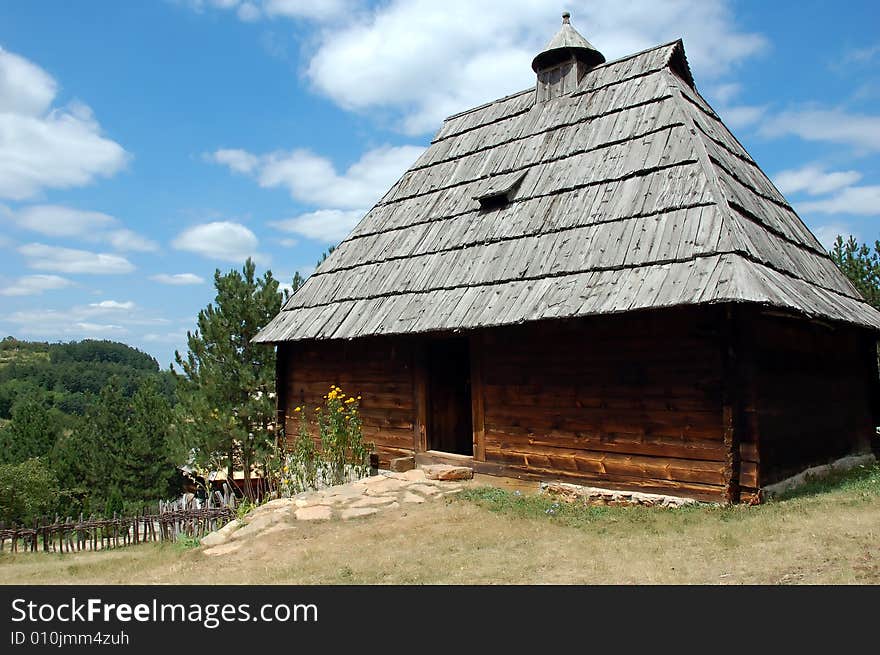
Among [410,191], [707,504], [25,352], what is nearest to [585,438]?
[707,504]

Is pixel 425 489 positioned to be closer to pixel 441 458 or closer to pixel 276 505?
pixel 441 458

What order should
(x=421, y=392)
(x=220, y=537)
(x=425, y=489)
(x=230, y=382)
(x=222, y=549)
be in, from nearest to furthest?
1. (x=222, y=549)
2. (x=220, y=537)
3. (x=425, y=489)
4. (x=421, y=392)
5. (x=230, y=382)

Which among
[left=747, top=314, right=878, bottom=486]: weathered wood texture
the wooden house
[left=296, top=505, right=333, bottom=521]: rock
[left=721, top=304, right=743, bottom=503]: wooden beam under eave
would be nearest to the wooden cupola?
the wooden house

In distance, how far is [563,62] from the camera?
11.8m

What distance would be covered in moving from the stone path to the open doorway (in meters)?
1.26

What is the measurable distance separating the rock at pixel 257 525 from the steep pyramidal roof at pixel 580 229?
3074 millimetres

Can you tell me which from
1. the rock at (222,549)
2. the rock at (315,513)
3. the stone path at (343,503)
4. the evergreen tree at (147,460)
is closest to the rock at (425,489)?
the stone path at (343,503)

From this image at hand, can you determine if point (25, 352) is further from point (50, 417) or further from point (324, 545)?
point (324, 545)

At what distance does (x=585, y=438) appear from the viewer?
7973mm

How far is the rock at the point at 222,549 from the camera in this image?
652 cm

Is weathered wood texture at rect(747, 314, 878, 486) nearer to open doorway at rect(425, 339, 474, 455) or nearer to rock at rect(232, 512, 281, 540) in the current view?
open doorway at rect(425, 339, 474, 455)

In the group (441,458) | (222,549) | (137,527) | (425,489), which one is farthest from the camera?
(137,527)

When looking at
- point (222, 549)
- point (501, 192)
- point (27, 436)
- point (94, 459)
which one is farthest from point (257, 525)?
point (27, 436)

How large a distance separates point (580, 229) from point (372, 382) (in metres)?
4.23
